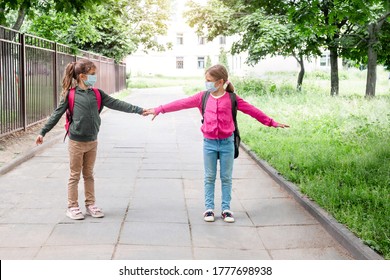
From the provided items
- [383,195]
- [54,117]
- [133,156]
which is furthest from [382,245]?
[133,156]

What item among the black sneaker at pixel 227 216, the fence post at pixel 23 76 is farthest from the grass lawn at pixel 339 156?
the fence post at pixel 23 76

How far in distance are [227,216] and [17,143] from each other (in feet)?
20.7

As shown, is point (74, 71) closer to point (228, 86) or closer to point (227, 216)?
point (228, 86)

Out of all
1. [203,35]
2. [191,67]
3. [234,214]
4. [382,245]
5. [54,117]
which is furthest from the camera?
[191,67]

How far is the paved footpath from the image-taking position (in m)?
4.59

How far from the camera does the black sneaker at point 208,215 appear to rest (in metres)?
5.54

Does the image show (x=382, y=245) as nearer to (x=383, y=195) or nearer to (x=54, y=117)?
(x=383, y=195)

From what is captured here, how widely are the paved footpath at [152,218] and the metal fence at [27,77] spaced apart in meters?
1.95

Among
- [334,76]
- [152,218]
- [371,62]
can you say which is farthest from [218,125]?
[334,76]

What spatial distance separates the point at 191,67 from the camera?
73.3m

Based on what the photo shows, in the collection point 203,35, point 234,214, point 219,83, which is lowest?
point 234,214

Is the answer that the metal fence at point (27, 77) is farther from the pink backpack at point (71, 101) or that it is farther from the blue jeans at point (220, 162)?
the blue jeans at point (220, 162)

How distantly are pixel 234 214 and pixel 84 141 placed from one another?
6.26 feet

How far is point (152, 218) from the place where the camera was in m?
5.64
